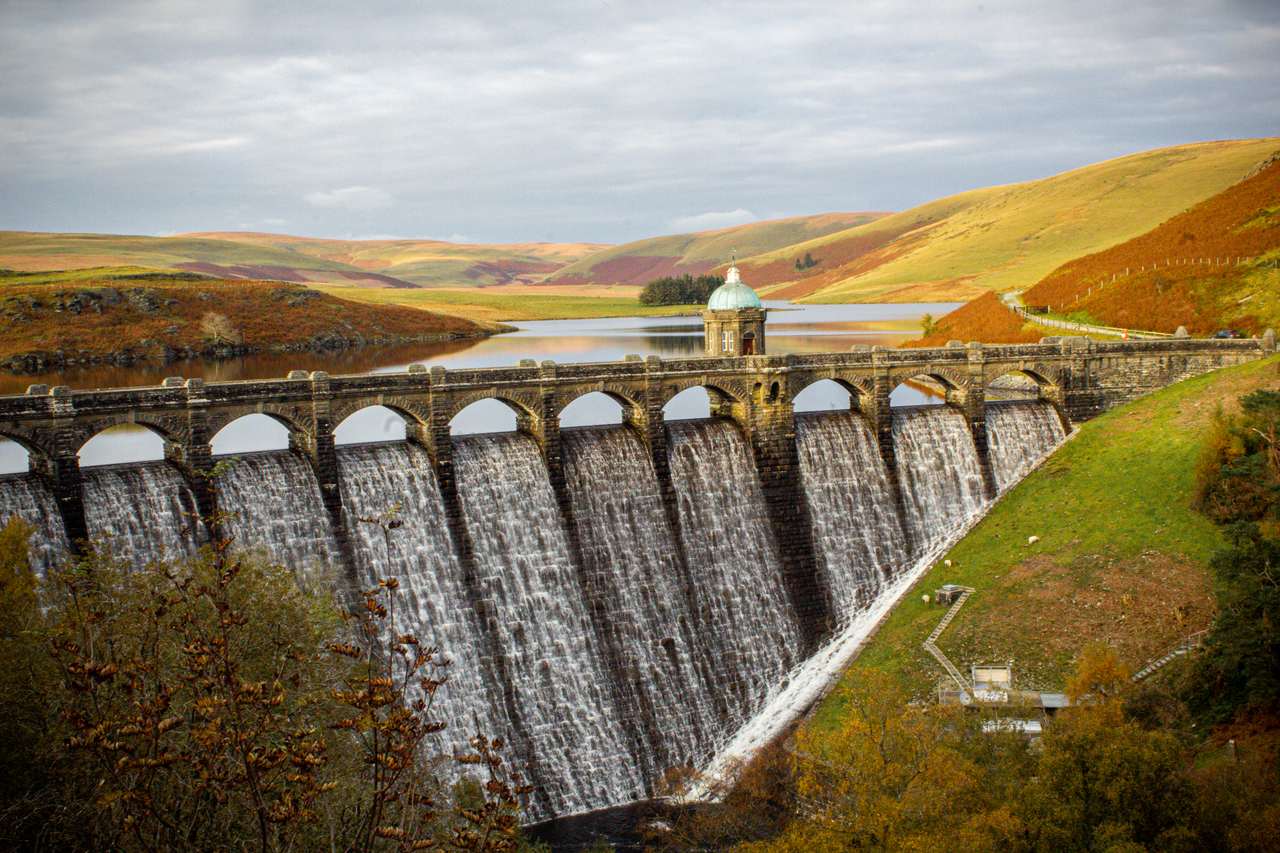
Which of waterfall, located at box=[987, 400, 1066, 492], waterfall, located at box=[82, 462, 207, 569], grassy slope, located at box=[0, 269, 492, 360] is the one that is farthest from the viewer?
grassy slope, located at box=[0, 269, 492, 360]

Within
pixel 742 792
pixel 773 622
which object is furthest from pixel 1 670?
pixel 773 622

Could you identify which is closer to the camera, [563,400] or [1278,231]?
[563,400]

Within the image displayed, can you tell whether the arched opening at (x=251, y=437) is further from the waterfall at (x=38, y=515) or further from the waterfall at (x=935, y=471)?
the waterfall at (x=935, y=471)

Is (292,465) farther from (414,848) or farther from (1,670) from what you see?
(414,848)

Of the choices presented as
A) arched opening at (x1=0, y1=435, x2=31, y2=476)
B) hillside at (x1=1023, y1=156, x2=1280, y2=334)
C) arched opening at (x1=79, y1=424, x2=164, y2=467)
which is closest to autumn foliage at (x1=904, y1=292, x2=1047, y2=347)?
hillside at (x1=1023, y1=156, x2=1280, y2=334)

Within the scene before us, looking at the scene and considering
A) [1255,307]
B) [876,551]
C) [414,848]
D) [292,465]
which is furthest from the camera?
[1255,307]

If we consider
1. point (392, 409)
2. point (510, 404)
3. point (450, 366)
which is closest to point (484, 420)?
point (450, 366)

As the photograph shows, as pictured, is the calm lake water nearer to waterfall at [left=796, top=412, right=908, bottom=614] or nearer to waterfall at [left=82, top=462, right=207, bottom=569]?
waterfall at [left=796, top=412, right=908, bottom=614]
